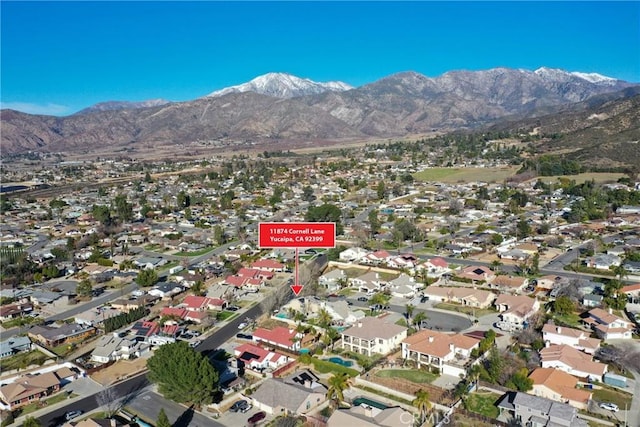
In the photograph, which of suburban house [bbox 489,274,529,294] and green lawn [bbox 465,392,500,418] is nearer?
green lawn [bbox 465,392,500,418]

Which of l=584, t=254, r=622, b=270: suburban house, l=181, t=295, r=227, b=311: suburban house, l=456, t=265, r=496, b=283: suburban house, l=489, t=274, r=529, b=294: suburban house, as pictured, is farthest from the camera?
l=584, t=254, r=622, b=270: suburban house

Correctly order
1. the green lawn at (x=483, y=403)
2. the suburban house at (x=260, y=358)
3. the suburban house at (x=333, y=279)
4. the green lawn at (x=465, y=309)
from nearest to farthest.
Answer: the green lawn at (x=483, y=403) < the suburban house at (x=260, y=358) < the green lawn at (x=465, y=309) < the suburban house at (x=333, y=279)

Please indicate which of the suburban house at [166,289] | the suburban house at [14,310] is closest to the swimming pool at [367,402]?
the suburban house at [166,289]

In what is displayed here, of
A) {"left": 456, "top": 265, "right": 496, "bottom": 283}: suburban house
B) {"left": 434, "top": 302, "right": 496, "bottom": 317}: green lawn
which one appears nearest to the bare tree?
{"left": 434, "top": 302, "right": 496, "bottom": 317}: green lawn

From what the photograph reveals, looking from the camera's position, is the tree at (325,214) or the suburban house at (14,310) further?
the tree at (325,214)

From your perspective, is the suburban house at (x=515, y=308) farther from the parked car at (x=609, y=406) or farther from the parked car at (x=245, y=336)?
the parked car at (x=245, y=336)

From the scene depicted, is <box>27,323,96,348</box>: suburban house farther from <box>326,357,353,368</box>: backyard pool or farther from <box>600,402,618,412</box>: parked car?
<box>600,402,618,412</box>: parked car

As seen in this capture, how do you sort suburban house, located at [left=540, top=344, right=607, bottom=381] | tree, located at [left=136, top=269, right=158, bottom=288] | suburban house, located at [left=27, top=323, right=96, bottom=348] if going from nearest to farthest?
suburban house, located at [left=540, top=344, right=607, bottom=381]
suburban house, located at [left=27, top=323, right=96, bottom=348]
tree, located at [left=136, top=269, right=158, bottom=288]
